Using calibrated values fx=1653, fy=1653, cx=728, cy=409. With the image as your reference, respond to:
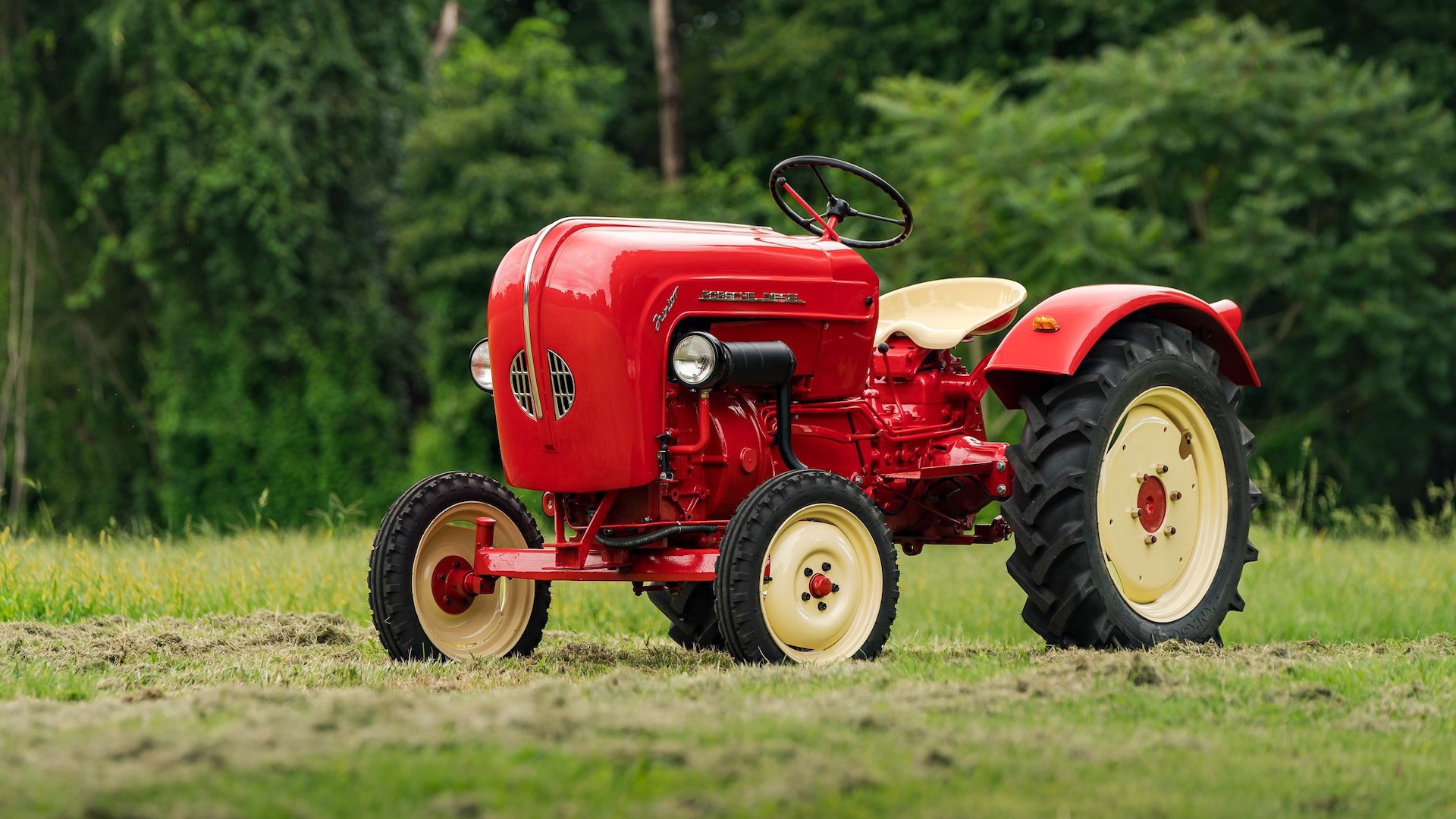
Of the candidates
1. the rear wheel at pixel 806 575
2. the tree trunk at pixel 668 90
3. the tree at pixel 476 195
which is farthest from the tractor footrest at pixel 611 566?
the tree trunk at pixel 668 90

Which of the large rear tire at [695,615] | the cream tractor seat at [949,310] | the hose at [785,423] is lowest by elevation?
the large rear tire at [695,615]

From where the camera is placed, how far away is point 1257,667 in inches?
204

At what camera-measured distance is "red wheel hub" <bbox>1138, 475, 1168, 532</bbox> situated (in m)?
6.05

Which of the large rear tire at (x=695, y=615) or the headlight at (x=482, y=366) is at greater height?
the headlight at (x=482, y=366)

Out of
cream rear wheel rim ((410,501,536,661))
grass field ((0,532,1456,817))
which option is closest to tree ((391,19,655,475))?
grass field ((0,532,1456,817))

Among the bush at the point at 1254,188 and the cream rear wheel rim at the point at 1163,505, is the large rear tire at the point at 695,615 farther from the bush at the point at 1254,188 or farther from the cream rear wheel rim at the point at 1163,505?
the bush at the point at 1254,188

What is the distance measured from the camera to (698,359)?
5.25 meters

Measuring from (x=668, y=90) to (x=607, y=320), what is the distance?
20457mm

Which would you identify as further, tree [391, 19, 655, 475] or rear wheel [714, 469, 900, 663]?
tree [391, 19, 655, 475]

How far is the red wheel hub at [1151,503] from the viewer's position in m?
6.05

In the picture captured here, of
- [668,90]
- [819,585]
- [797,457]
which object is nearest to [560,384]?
[797,457]

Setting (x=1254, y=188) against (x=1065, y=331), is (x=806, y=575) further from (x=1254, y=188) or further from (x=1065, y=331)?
(x=1254, y=188)

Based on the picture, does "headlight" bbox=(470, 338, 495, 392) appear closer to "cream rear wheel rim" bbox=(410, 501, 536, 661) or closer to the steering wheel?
"cream rear wheel rim" bbox=(410, 501, 536, 661)

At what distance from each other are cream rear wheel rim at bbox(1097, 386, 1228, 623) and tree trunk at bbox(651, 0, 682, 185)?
1909 cm
